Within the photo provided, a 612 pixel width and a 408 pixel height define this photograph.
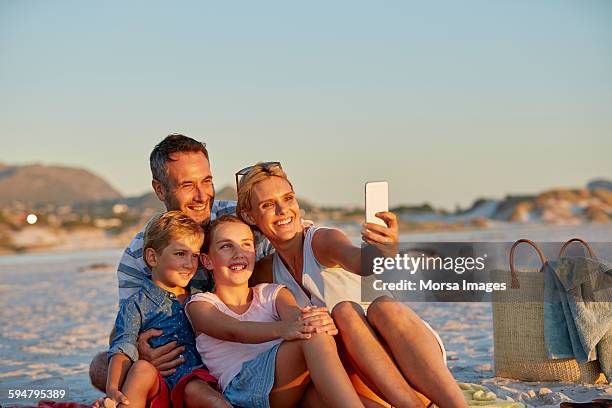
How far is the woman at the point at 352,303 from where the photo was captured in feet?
9.39

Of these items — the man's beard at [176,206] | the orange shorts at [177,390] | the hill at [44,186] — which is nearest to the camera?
the orange shorts at [177,390]

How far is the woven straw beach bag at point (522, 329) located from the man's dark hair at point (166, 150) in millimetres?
1863

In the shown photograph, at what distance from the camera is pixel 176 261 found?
3275mm

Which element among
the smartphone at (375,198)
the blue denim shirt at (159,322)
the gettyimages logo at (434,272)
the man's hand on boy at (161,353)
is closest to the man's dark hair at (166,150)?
the blue denim shirt at (159,322)

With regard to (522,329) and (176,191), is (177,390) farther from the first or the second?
(522,329)

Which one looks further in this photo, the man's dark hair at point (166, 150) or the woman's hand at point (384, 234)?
the man's dark hair at point (166, 150)

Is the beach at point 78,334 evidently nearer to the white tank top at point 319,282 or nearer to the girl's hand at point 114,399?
the white tank top at point 319,282

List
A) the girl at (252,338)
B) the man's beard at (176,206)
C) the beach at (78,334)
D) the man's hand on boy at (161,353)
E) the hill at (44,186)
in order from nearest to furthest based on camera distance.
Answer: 1. the girl at (252,338)
2. the man's hand on boy at (161,353)
3. the man's beard at (176,206)
4. the beach at (78,334)
5. the hill at (44,186)

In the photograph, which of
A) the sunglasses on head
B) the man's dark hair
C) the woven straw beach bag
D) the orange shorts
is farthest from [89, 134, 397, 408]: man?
the woven straw beach bag

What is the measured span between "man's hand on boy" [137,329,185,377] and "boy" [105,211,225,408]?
2 centimetres

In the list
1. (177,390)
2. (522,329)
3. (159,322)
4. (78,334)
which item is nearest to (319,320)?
(177,390)

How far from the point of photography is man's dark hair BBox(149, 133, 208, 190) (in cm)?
377

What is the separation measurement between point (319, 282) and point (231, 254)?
412mm

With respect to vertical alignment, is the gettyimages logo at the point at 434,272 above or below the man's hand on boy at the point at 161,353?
above
